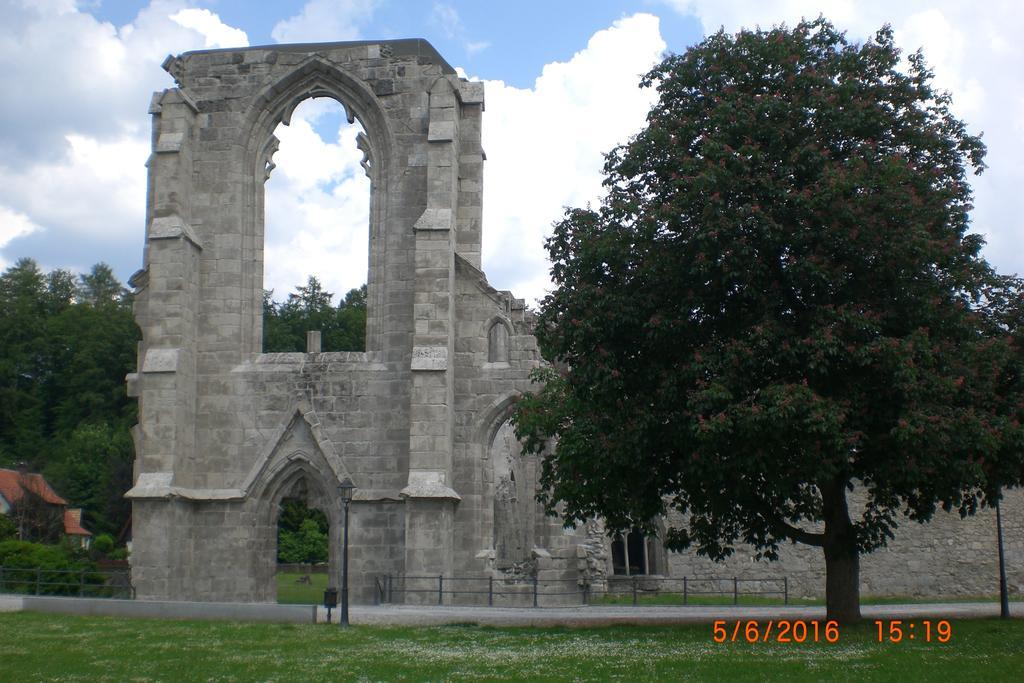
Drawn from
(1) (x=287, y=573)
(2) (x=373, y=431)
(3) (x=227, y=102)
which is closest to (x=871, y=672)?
(2) (x=373, y=431)

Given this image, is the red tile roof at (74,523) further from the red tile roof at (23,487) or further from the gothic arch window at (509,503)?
the gothic arch window at (509,503)

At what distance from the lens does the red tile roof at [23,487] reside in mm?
45906

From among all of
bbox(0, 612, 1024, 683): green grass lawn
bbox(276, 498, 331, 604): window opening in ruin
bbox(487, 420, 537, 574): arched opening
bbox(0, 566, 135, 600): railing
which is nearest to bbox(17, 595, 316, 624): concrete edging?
bbox(0, 612, 1024, 683): green grass lawn

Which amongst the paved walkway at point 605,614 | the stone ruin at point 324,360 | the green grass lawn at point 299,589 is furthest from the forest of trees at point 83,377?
the paved walkway at point 605,614

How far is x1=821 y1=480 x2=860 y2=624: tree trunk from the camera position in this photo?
17.2 m

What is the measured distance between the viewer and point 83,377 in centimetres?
6119

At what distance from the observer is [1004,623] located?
18.8 m

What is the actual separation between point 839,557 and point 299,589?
19604 mm

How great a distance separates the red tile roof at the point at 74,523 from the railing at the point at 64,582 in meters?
26.5

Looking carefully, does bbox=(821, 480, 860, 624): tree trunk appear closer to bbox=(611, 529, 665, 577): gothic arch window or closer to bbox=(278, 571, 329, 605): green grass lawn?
bbox=(278, 571, 329, 605): green grass lawn

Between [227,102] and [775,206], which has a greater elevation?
[227,102]

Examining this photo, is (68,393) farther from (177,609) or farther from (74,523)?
(177,609)

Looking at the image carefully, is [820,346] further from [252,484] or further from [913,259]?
[252,484]

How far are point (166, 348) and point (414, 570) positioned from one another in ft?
22.2
